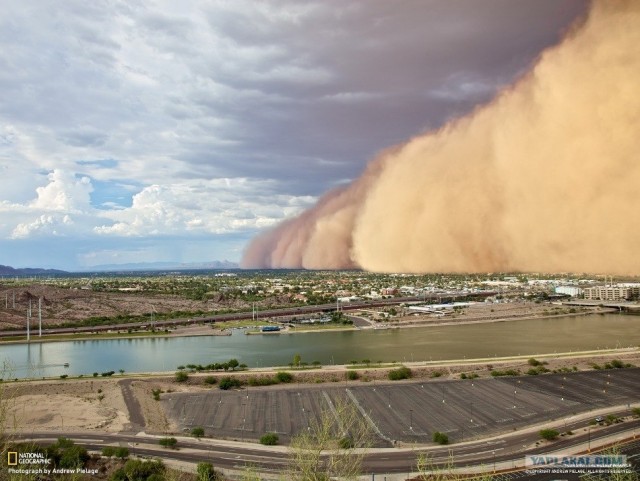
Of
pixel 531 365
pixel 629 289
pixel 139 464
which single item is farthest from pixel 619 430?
pixel 629 289

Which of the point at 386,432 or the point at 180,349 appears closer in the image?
the point at 386,432

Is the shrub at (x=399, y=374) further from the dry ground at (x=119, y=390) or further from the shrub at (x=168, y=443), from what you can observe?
the shrub at (x=168, y=443)

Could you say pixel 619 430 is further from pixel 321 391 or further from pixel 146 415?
pixel 146 415

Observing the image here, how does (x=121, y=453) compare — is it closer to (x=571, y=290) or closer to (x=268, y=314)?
(x=268, y=314)

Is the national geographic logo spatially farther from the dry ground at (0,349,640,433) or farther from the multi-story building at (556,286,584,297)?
the multi-story building at (556,286,584,297)

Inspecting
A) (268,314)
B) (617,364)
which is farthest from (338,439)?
(268,314)

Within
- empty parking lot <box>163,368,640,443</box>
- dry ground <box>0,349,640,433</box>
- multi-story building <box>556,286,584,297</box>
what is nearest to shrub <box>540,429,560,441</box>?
empty parking lot <box>163,368,640,443</box>
